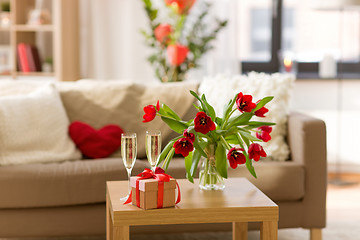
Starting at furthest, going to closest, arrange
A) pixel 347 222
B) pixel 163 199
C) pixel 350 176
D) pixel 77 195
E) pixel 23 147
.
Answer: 1. pixel 350 176
2. pixel 347 222
3. pixel 23 147
4. pixel 77 195
5. pixel 163 199

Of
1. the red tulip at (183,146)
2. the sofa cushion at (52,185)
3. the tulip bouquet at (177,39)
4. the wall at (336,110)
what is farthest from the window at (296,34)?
the red tulip at (183,146)

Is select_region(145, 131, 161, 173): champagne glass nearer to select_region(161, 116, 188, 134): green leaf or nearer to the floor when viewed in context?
select_region(161, 116, 188, 134): green leaf

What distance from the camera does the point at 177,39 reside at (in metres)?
4.39

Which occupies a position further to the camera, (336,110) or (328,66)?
(336,110)

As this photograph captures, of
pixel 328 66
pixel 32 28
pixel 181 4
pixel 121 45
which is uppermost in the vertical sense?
pixel 181 4

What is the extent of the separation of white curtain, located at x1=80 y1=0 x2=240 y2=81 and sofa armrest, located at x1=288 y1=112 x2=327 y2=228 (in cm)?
209

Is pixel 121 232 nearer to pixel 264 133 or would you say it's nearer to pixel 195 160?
pixel 195 160

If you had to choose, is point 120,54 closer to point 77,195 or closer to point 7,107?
point 7,107

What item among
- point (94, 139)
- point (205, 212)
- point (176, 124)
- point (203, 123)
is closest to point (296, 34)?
point (94, 139)

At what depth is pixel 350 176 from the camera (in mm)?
4719

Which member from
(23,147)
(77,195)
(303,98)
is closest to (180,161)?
(77,195)

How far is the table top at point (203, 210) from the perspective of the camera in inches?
75.1

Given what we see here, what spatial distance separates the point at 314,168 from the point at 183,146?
1.08 metres

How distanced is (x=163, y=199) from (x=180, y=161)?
100cm
